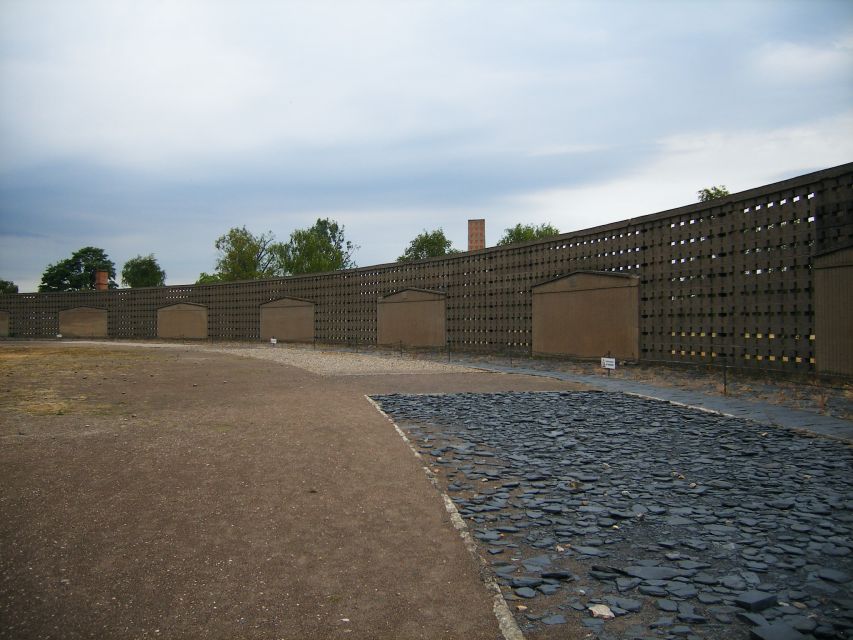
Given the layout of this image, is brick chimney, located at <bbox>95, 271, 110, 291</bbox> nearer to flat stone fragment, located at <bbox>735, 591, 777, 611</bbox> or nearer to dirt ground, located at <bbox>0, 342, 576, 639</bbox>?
dirt ground, located at <bbox>0, 342, 576, 639</bbox>

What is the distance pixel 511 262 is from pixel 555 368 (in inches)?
211

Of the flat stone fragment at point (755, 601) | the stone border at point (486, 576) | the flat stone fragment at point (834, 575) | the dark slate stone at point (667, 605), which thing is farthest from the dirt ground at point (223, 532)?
the flat stone fragment at point (834, 575)

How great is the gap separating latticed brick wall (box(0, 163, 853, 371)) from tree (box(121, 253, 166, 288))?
63309 mm

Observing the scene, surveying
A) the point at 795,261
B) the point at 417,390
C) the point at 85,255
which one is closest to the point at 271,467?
the point at 417,390

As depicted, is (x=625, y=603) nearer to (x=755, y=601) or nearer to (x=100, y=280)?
(x=755, y=601)

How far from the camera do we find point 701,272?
13109mm

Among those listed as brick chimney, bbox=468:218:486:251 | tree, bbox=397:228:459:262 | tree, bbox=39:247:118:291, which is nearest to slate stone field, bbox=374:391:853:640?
brick chimney, bbox=468:218:486:251

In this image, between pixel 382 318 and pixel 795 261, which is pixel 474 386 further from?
pixel 382 318

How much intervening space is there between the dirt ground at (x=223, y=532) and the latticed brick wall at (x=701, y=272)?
8315 millimetres

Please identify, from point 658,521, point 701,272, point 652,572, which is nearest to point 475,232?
point 701,272

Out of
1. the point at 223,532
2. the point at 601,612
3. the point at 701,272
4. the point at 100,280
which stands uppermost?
the point at 100,280

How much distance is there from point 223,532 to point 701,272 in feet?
40.0

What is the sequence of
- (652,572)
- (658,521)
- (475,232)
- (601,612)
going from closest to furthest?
(601,612) < (652,572) < (658,521) < (475,232)

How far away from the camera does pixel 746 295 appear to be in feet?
39.2
